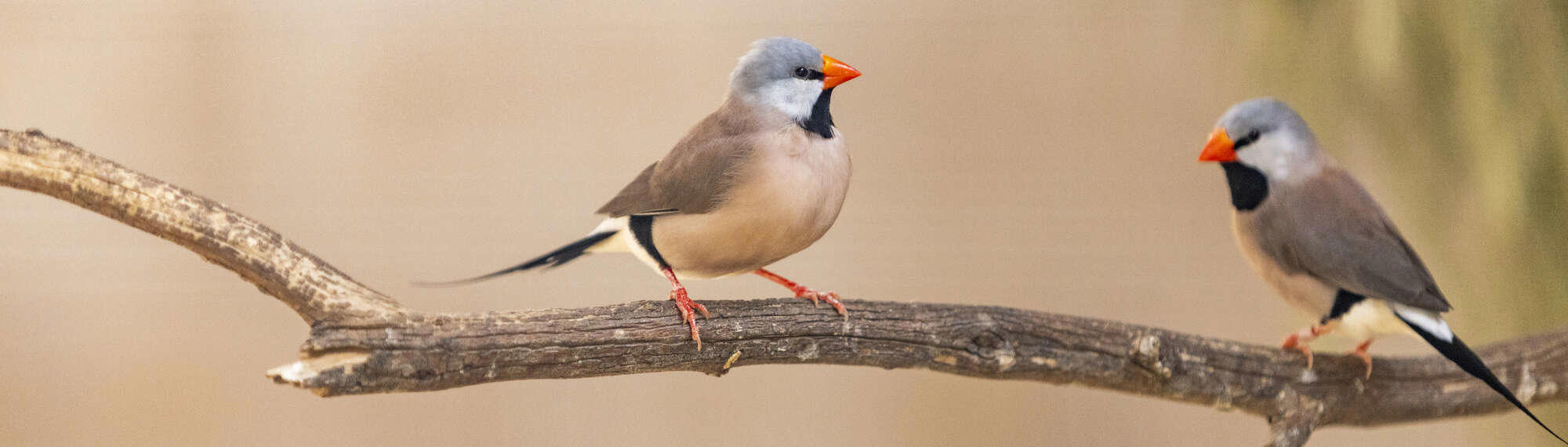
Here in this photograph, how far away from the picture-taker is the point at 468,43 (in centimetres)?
286

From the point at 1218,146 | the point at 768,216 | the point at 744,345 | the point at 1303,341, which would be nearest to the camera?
the point at 768,216

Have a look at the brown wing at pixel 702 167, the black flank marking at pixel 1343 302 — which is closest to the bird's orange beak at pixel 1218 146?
the black flank marking at pixel 1343 302

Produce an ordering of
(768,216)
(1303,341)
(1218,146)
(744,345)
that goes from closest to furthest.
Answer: (768,216)
(744,345)
(1218,146)
(1303,341)

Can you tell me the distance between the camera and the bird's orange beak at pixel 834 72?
1325 millimetres

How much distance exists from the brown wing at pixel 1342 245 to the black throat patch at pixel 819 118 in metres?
0.72

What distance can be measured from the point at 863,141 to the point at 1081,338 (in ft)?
5.04

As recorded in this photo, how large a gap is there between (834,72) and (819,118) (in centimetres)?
7

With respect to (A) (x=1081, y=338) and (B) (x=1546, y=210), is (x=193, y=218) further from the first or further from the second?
(B) (x=1546, y=210)

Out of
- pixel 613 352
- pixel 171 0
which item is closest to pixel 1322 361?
→ pixel 613 352

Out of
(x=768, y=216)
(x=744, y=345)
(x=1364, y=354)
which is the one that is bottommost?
(x=1364, y=354)

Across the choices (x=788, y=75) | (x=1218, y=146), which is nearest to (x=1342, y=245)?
(x=1218, y=146)

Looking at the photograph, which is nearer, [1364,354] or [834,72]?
[834,72]

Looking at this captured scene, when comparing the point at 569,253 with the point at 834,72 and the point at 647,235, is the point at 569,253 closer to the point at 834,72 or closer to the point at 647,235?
the point at 647,235

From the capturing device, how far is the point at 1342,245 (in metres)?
1.56
